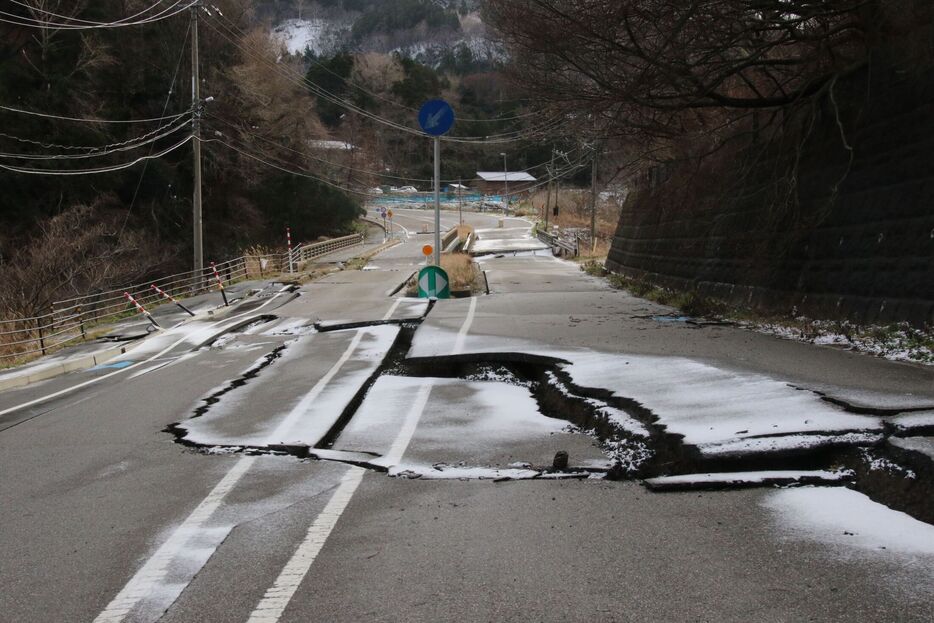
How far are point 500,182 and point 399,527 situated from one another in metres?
124

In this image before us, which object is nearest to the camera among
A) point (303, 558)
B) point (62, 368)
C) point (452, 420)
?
point (303, 558)

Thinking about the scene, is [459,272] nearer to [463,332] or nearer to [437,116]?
[437,116]

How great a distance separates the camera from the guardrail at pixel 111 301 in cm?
1678

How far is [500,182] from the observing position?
412 ft

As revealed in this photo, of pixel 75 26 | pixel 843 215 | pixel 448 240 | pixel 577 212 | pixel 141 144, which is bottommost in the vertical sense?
pixel 448 240

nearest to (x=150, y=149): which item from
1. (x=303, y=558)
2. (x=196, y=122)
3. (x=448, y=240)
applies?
(x=196, y=122)

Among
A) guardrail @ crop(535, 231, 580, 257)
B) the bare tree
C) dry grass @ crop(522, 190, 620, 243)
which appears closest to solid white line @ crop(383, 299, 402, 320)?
the bare tree

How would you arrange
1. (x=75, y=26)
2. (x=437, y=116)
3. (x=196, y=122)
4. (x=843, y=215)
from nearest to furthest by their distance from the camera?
(x=843, y=215)
(x=437, y=116)
(x=196, y=122)
(x=75, y=26)

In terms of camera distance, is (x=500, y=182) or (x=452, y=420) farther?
(x=500, y=182)

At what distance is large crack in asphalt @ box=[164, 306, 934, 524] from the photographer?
435cm

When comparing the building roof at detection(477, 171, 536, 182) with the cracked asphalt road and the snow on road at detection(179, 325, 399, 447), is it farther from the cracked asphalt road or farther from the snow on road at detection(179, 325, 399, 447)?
the cracked asphalt road

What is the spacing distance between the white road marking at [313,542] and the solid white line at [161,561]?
0.64 meters

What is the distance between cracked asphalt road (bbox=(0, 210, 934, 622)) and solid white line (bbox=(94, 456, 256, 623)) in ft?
0.05

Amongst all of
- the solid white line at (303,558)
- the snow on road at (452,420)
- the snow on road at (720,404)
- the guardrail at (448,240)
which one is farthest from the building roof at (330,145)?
the solid white line at (303,558)
